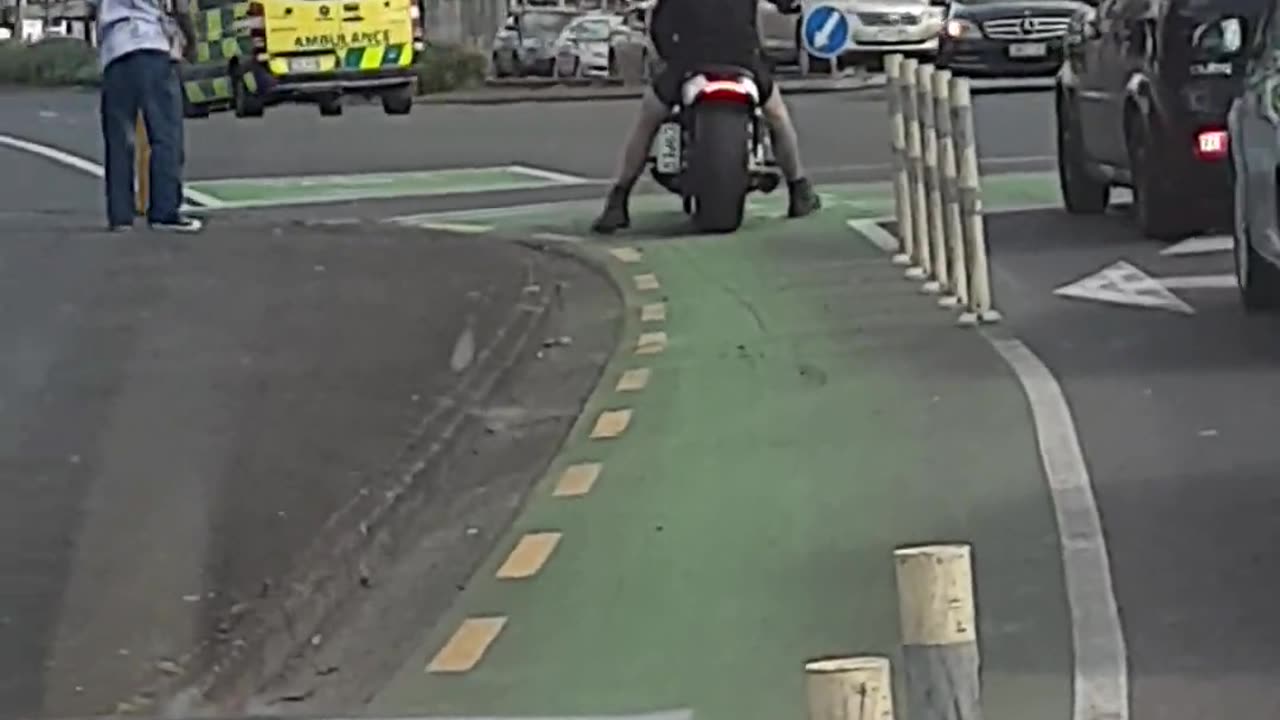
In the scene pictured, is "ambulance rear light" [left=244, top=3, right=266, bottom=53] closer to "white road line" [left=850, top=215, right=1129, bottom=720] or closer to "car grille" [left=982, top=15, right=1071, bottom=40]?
"car grille" [left=982, top=15, right=1071, bottom=40]

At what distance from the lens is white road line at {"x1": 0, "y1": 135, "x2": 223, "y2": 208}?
2252 centimetres

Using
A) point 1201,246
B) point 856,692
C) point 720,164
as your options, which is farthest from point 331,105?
point 856,692

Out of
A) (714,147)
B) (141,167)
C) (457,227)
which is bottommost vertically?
(457,227)

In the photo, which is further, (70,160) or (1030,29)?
(1030,29)

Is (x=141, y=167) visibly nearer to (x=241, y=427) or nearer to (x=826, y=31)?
(x=241, y=427)

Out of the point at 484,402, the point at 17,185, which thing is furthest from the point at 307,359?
the point at 17,185

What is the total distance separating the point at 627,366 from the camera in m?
12.9

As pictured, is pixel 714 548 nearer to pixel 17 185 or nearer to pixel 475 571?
pixel 475 571

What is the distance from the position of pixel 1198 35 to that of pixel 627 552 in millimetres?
6948

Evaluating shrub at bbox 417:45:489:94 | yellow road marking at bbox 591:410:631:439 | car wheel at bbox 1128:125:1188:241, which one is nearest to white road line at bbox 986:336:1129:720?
yellow road marking at bbox 591:410:631:439

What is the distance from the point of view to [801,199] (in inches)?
727

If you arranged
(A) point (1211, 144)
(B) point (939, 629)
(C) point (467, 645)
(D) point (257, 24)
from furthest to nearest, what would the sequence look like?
(D) point (257, 24), (A) point (1211, 144), (C) point (467, 645), (B) point (939, 629)

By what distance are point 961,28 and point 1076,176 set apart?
1520 centimetres

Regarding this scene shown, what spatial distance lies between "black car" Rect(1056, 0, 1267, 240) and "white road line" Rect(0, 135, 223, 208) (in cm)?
733
